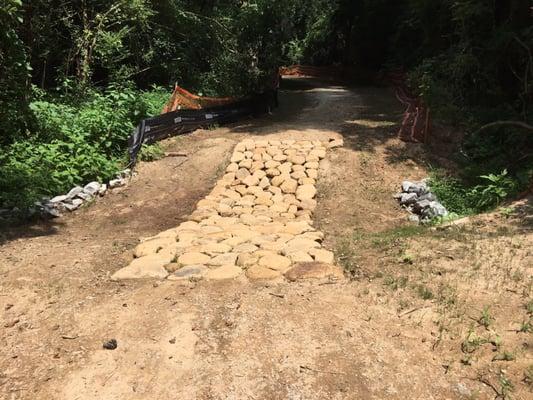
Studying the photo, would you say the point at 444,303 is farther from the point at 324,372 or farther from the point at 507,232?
the point at 507,232

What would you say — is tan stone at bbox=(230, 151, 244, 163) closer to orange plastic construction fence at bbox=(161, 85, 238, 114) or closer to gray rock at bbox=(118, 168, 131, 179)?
gray rock at bbox=(118, 168, 131, 179)

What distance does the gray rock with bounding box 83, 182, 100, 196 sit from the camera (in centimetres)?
811

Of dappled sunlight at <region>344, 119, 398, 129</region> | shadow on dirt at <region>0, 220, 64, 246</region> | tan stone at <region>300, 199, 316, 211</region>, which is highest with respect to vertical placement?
dappled sunlight at <region>344, 119, 398, 129</region>

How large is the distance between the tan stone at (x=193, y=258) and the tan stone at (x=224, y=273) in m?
0.31

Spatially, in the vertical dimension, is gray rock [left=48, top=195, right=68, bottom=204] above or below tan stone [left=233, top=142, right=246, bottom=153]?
below

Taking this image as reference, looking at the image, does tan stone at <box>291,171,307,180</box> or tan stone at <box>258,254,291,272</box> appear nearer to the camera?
tan stone at <box>258,254,291,272</box>

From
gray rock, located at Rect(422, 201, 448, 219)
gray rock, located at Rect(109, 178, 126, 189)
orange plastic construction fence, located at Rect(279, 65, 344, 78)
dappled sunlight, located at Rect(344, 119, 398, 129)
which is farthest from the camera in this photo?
orange plastic construction fence, located at Rect(279, 65, 344, 78)

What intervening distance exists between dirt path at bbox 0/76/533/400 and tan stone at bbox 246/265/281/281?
0.15 metres

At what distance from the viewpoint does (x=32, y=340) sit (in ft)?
13.2

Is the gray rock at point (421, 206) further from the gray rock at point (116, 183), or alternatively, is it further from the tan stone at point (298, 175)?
the gray rock at point (116, 183)

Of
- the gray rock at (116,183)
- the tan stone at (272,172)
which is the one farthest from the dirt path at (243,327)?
the tan stone at (272,172)

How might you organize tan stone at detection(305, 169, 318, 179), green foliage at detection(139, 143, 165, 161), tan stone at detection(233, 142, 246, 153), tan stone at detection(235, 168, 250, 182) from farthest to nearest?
tan stone at detection(233, 142, 246, 153) < green foliage at detection(139, 143, 165, 161) < tan stone at detection(235, 168, 250, 182) < tan stone at detection(305, 169, 318, 179)

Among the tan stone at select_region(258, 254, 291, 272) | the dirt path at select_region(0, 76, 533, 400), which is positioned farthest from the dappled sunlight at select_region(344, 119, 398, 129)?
the tan stone at select_region(258, 254, 291, 272)

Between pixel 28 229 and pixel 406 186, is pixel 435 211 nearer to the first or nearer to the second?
pixel 406 186
